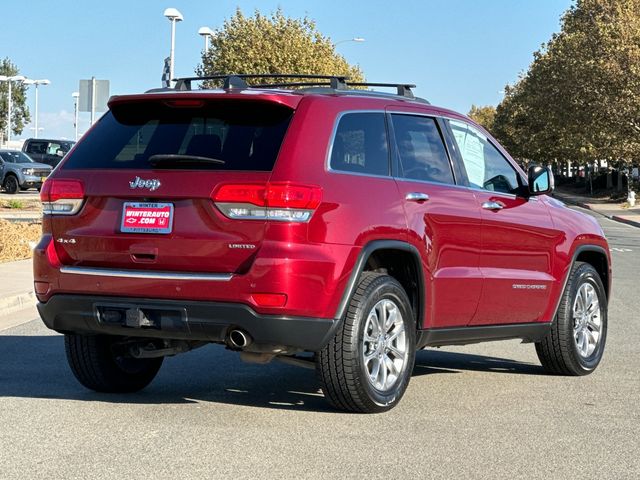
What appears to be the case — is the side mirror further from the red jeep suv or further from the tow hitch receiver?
the tow hitch receiver

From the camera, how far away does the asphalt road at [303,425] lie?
5.67 meters

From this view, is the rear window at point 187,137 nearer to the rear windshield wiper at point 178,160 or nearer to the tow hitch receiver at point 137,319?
the rear windshield wiper at point 178,160

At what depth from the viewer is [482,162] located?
322 inches

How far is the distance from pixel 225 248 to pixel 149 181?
2.05 feet

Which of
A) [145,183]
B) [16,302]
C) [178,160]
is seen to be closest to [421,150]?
[178,160]

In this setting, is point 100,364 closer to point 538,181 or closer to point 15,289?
point 538,181

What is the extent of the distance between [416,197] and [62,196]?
2.07 metres

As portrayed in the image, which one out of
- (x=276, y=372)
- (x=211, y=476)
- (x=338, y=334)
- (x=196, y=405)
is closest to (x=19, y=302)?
(x=276, y=372)

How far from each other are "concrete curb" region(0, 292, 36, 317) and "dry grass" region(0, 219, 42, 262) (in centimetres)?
517

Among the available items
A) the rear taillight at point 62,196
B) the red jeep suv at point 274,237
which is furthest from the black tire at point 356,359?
the rear taillight at point 62,196

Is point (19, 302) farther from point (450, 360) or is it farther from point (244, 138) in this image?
point (244, 138)

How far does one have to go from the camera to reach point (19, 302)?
13039mm

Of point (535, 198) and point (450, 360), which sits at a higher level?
point (535, 198)

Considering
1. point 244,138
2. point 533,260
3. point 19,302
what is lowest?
point 19,302
